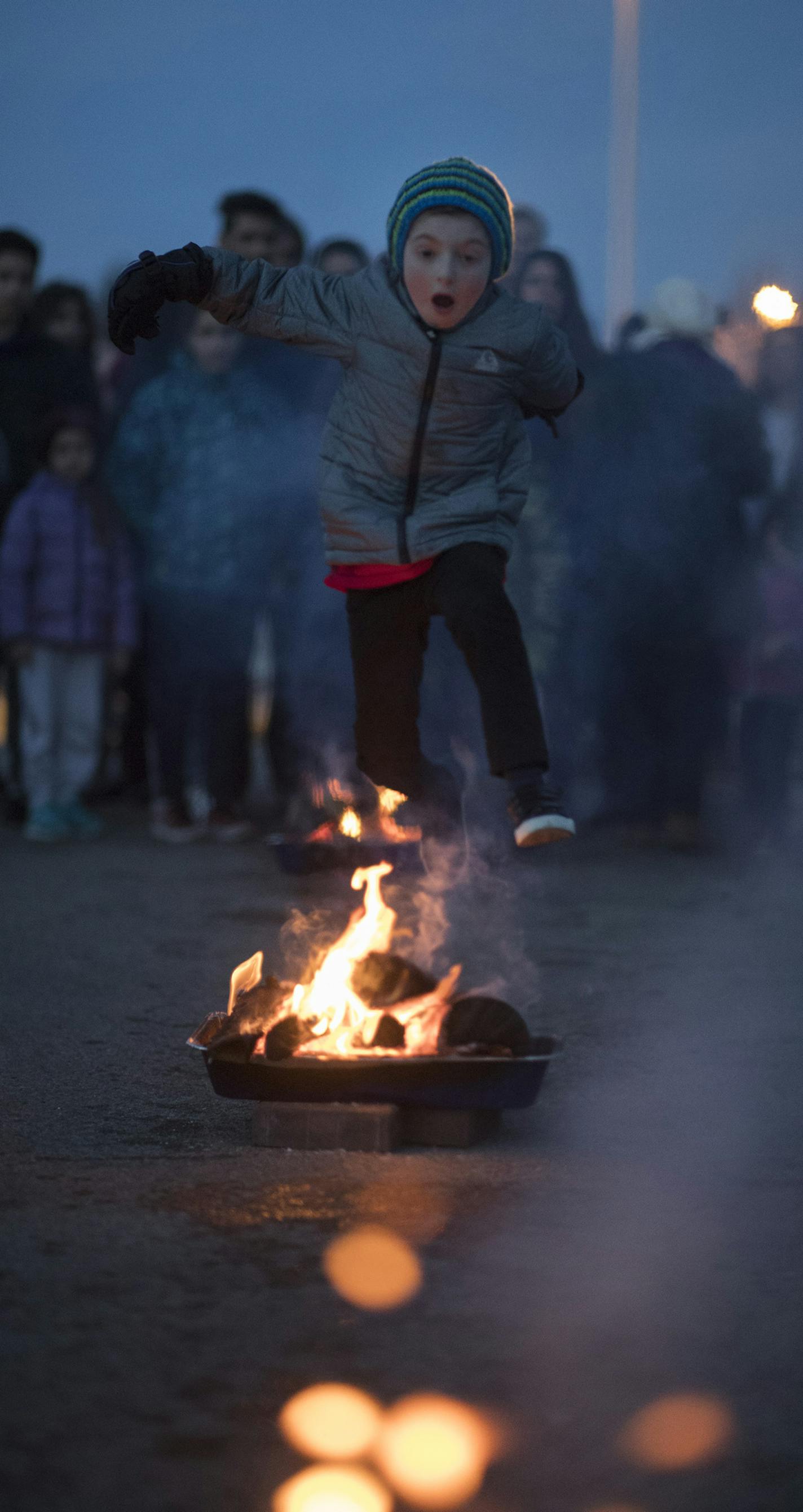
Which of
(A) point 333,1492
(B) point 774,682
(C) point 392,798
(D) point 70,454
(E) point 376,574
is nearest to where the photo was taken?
(A) point 333,1492

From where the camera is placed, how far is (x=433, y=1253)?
255 cm

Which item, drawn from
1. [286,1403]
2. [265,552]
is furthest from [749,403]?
[286,1403]

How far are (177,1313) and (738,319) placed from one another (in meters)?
6.04

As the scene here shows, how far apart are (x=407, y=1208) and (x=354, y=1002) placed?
2.43ft

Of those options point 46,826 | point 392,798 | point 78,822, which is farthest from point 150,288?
point 78,822

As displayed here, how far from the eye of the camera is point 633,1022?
14.0 feet

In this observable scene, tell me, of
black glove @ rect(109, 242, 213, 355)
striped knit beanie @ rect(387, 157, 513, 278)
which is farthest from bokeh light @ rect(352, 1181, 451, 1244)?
striped knit beanie @ rect(387, 157, 513, 278)

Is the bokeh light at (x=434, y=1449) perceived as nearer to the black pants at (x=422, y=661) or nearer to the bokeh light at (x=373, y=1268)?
the bokeh light at (x=373, y=1268)

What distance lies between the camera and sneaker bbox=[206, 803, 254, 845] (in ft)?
24.6

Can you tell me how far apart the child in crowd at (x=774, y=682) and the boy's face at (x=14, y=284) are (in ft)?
11.9

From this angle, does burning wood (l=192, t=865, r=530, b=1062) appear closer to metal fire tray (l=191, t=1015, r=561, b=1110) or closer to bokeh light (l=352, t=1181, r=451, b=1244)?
metal fire tray (l=191, t=1015, r=561, b=1110)

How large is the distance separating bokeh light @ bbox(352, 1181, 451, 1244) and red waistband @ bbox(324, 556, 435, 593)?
1.29 m

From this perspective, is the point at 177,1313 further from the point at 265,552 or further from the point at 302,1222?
the point at 265,552

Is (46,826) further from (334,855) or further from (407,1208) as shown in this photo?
(407,1208)
